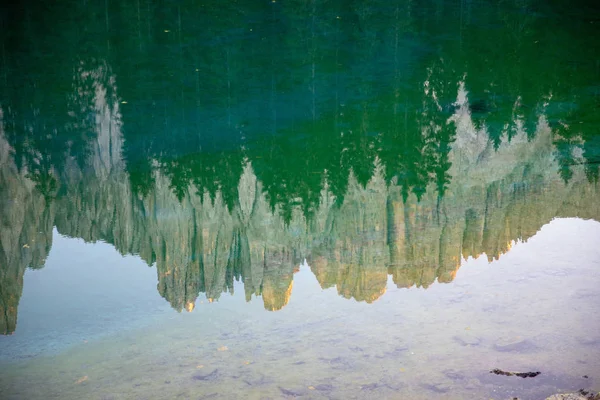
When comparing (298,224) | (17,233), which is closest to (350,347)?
(298,224)

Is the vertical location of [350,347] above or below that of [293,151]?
below

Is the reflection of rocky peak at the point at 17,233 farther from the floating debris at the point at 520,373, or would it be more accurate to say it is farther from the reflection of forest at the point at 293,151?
the floating debris at the point at 520,373

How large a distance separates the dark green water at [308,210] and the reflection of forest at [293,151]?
4 centimetres

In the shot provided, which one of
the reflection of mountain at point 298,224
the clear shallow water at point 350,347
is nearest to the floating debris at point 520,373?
the clear shallow water at point 350,347

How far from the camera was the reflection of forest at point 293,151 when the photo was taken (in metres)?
6.86

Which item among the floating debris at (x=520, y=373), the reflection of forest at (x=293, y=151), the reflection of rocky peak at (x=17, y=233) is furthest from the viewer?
the reflection of forest at (x=293, y=151)

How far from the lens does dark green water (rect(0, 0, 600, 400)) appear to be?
5.04 m

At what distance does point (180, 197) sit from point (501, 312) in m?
4.30

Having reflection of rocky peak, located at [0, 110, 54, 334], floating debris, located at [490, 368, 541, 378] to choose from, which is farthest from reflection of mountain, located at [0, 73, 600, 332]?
floating debris, located at [490, 368, 541, 378]

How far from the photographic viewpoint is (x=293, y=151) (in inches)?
370

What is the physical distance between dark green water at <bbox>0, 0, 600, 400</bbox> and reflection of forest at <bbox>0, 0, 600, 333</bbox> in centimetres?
4

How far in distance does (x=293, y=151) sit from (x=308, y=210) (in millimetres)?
1951

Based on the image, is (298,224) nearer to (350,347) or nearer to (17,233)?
(350,347)

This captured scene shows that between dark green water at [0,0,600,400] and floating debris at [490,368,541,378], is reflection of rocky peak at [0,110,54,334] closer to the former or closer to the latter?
dark green water at [0,0,600,400]
